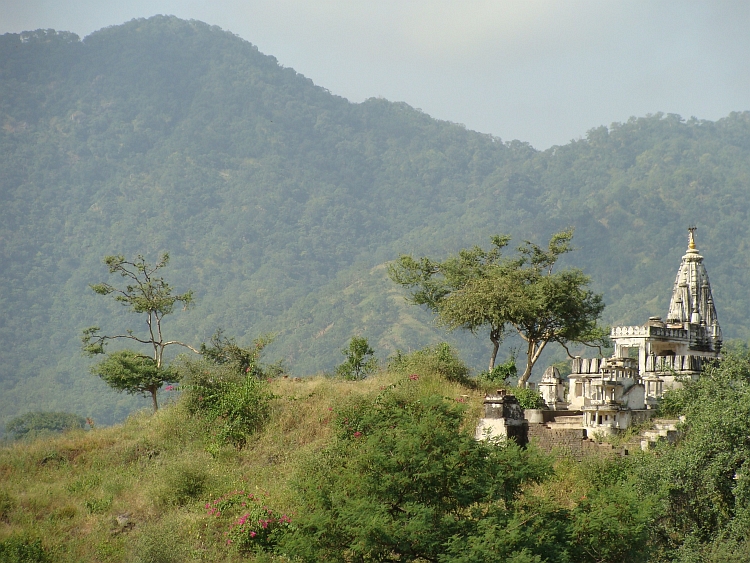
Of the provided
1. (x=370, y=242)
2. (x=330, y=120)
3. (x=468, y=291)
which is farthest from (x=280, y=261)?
(x=468, y=291)

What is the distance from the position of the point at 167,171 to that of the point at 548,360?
3610 inches

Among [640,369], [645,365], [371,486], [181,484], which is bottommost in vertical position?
[181,484]

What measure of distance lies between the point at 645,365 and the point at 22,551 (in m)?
21.7

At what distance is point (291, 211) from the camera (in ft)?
514

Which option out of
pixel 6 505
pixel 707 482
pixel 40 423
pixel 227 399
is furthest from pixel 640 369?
pixel 40 423

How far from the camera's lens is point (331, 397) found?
28.0m

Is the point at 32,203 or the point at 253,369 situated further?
the point at 32,203

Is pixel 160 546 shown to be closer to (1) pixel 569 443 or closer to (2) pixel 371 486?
(2) pixel 371 486

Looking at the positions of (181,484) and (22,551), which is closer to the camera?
(22,551)

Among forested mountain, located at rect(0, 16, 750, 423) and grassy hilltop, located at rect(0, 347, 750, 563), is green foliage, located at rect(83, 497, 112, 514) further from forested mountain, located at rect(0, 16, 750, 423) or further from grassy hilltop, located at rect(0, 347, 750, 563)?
forested mountain, located at rect(0, 16, 750, 423)

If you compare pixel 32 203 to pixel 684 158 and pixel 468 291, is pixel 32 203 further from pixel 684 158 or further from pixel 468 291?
pixel 468 291

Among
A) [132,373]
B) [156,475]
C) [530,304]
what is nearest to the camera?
[156,475]

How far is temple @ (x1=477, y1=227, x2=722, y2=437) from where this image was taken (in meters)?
26.8

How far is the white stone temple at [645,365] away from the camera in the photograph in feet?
88.6
